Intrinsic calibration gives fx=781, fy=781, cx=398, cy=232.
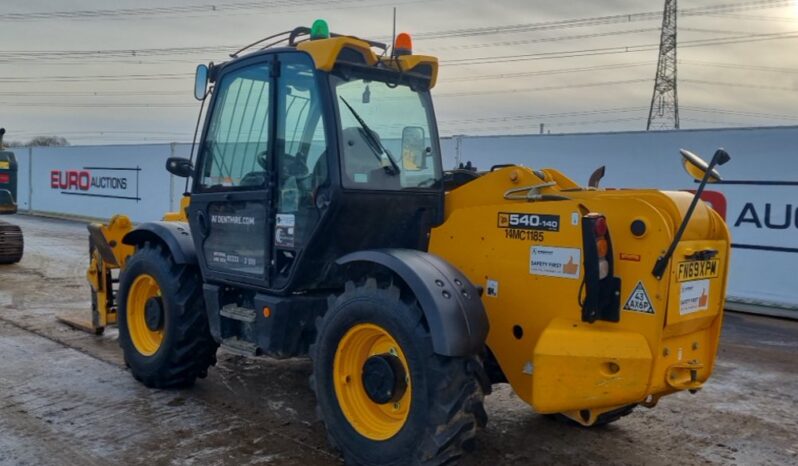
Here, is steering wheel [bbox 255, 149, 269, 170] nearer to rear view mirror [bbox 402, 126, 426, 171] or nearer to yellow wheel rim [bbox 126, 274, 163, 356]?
rear view mirror [bbox 402, 126, 426, 171]

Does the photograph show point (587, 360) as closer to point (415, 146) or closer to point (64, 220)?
Answer: point (415, 146)

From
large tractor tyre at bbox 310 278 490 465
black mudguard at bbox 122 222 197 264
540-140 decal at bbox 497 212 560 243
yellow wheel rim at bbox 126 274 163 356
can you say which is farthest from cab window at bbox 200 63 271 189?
540-140 decal at bbox 497 212 560 243

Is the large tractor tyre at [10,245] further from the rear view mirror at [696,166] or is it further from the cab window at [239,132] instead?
the rear view mirror at [696,166]

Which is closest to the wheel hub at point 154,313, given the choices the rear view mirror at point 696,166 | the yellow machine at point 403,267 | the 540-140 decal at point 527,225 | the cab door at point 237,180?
the yellow machine at point 403,267

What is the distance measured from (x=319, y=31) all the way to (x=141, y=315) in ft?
9.45

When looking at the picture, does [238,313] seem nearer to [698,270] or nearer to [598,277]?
[598,277]

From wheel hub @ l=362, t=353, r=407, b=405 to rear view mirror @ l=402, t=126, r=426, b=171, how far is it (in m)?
1.32

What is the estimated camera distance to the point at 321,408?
177 inches

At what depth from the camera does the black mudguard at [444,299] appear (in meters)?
3.91

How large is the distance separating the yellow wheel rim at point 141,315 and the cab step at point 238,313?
0.99 m

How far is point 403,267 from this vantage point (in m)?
4.15

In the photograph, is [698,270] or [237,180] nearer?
[698,270]

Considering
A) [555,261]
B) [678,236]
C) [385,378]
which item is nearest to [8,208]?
[385,378]

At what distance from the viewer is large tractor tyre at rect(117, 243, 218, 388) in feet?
18.9
